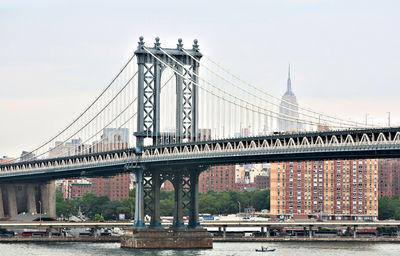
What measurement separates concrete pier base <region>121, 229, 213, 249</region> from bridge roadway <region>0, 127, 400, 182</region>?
7.30 m

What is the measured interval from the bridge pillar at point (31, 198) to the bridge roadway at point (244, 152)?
38503 mm

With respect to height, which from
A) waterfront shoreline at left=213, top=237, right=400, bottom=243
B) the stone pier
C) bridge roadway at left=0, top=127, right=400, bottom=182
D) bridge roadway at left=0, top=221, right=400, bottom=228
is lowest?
waterfront shoreline at left=213, top=237, right=400, bottom=243

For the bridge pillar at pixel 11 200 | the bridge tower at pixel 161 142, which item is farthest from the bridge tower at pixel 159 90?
the bridge pillar at pixel 11 200

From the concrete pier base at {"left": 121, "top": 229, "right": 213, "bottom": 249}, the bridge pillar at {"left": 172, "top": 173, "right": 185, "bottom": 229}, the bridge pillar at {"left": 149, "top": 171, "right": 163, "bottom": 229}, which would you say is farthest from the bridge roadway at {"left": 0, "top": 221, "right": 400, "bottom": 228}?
the concrete pier base at {"left": 121, "top": 229, "right": 213, "bottom": 249}

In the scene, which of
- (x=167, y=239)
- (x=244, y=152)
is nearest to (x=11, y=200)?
(x=167, y=239)

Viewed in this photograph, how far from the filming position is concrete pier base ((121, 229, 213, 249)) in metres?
130

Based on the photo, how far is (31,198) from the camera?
196 metres

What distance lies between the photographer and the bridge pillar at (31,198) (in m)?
196

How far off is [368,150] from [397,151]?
2.46 meters

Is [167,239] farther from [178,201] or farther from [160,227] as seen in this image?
[178,201]

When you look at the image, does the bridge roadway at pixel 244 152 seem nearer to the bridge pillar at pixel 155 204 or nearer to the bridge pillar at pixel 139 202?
the bridge pillar at pixel 139 202

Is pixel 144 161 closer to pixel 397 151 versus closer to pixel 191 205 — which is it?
pixel 191 205

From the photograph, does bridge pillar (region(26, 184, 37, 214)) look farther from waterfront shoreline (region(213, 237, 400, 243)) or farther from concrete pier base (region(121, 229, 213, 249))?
concrete pier base (region(121, 229, 213, 249))

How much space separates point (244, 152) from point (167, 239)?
22.4 meters
